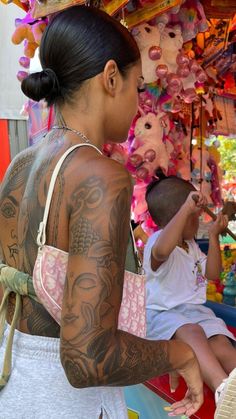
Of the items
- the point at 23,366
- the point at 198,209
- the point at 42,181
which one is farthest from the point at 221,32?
the point at 23,366

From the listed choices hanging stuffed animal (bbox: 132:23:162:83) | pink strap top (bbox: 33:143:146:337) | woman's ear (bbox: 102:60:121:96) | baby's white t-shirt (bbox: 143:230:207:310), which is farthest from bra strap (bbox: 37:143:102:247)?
hanging stuffed animal (bbox: 132:23:162:83)

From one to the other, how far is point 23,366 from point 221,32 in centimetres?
230

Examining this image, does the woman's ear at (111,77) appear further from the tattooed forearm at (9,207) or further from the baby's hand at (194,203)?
the baby's hand at (194,203)

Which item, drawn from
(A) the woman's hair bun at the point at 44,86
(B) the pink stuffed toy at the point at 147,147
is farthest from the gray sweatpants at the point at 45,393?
(B) the pink stuffed toy at the point at 147,147

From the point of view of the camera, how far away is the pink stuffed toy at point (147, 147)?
2.25m

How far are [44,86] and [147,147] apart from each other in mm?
1425

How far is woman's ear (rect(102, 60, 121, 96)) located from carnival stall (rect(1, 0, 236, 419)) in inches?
29.5

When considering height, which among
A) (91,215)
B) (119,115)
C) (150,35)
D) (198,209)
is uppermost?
(150,35)

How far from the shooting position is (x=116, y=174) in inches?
29.6

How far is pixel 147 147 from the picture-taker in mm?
2268

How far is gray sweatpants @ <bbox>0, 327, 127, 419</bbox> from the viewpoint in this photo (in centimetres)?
81

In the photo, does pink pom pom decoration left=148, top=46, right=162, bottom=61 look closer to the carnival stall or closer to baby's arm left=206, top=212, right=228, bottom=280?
the carnival stall

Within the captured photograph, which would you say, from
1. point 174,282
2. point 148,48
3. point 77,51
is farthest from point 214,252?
point 77,51

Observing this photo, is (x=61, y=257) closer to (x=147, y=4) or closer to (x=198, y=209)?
(x=198, y=209)
